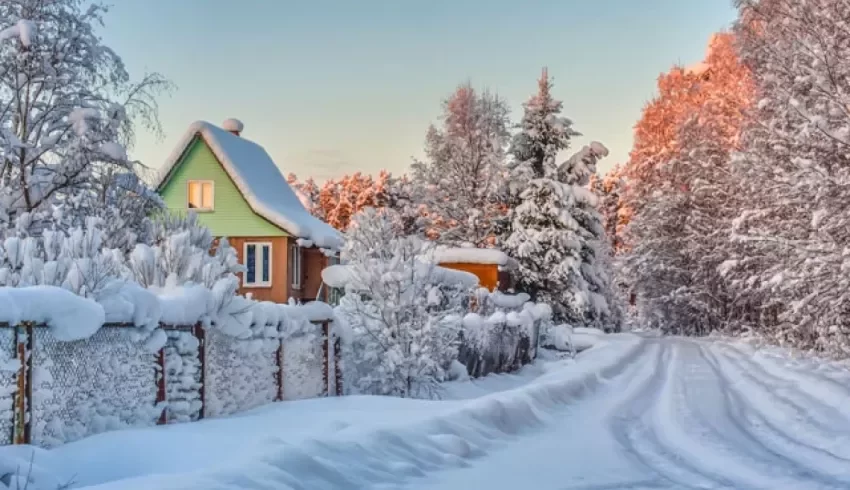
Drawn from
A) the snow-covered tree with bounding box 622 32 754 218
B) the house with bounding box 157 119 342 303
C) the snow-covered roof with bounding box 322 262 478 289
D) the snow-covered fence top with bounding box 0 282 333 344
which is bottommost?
the snow-covered fence top with bounding box 0 282 333 344

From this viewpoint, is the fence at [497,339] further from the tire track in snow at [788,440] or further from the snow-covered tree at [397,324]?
the tire track in snow at [788,440]

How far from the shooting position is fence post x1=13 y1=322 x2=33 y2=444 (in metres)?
8.09

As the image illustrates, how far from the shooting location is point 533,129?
134 ft

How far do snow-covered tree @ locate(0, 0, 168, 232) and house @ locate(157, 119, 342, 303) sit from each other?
39.2 ft

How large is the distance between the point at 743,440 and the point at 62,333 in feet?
26.3

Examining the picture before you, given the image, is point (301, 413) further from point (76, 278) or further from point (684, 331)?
point (684, 331)

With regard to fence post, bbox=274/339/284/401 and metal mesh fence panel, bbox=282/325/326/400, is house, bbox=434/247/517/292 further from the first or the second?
fence post, bbox=274/339/284/401

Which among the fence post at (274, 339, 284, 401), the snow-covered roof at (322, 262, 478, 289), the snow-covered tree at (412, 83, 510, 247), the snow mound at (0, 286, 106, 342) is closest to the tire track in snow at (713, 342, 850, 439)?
the snow-covered roof at (322, 262, 478, 289)

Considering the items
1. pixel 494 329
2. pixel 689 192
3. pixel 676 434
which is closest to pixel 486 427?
pixel 676 434

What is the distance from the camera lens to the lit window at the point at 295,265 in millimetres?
31891

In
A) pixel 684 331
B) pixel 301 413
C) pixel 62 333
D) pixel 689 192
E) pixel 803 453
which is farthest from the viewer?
pixel 684 331

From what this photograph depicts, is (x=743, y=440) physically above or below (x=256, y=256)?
below

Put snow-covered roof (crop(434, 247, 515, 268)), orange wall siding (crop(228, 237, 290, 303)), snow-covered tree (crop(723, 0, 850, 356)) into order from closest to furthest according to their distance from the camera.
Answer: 1. snow-covered tree (crop(723, 0, 850, 356))
2. orange wall siding (crop(228, 237, 290, 303))
3. snow-covered roof (crop(434, 247, 515, 268))

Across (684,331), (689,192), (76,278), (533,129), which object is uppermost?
(533,129)
